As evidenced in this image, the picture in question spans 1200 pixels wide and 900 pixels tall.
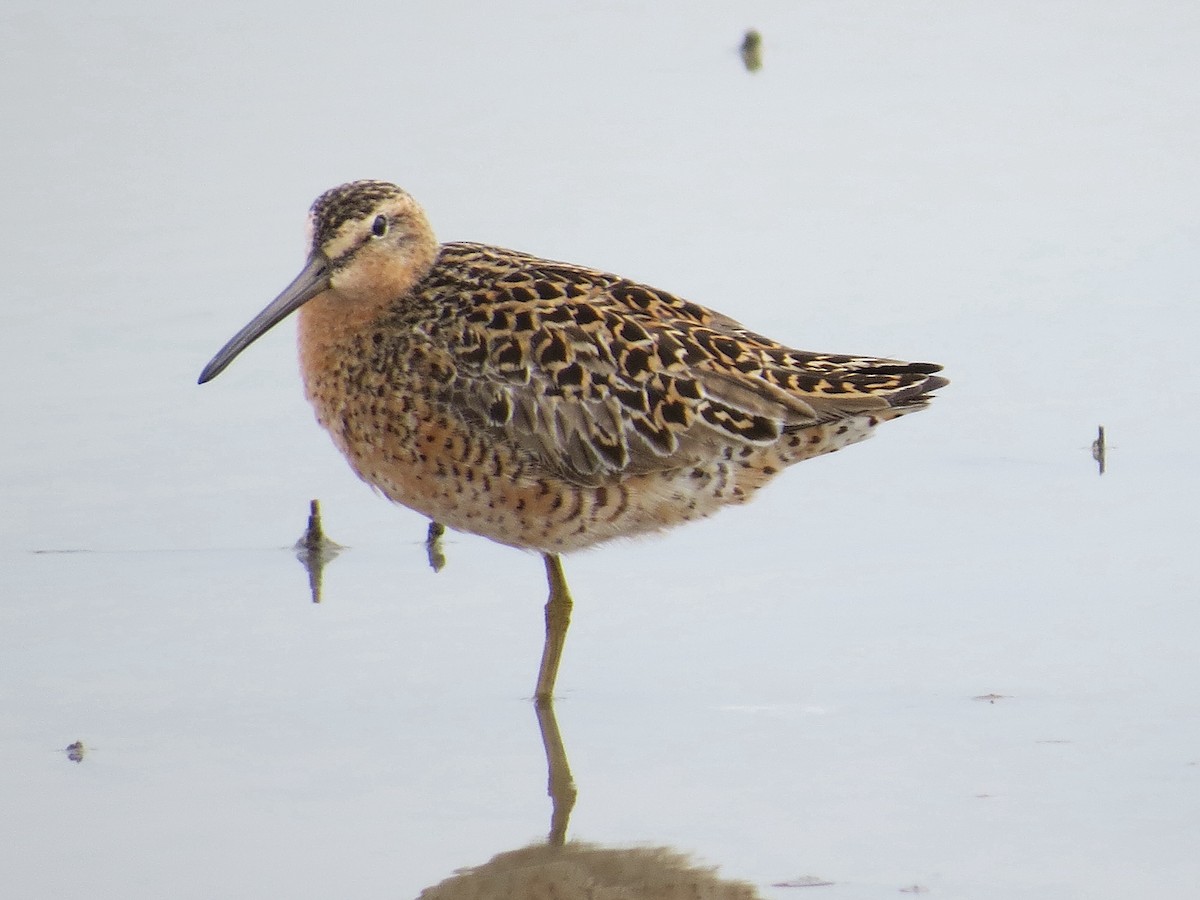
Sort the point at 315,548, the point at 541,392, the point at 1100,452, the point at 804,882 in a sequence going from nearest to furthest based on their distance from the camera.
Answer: the point at 804,882
the point at 541,392
the point at 315,548
the point at 1100,452

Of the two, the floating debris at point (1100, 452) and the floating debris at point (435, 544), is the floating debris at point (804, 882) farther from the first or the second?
the floating debris at point (1100, 452)

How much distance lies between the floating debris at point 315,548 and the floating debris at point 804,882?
6.65ft

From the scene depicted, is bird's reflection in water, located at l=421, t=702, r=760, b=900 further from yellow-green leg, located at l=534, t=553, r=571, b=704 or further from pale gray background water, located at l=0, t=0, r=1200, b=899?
yellow-green leg, located at l=534, t=553, r=571, b=704

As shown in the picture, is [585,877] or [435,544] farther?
[435,544]

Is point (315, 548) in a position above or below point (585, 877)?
above

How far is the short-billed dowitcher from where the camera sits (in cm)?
566

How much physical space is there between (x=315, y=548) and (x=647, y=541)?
3.13 ft

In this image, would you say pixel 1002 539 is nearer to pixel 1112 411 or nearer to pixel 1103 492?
pixel 1103 492

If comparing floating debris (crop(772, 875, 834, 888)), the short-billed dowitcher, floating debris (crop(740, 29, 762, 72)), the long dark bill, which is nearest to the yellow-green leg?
the short-billed dowitcher

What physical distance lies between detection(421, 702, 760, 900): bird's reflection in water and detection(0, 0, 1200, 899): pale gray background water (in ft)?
0.19

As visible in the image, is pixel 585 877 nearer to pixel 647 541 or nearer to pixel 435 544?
pixel 647 541

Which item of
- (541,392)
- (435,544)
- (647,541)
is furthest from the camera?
(435,544)

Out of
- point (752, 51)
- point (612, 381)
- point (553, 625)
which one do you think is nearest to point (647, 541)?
point (553, 625)

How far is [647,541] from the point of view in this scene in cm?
606
